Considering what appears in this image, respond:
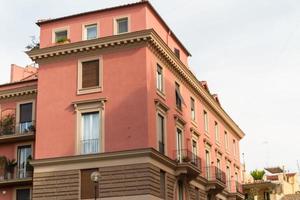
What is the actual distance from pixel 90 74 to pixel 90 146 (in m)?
4.51

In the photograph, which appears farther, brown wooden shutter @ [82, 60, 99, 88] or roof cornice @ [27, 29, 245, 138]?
brown wooden shutter @ [82, 60, 99, 88]

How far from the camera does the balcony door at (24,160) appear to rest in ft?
131

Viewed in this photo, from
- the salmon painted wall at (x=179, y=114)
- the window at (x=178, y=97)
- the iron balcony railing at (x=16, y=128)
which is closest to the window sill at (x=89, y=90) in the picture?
the salmon painted wall at (x=179, y=114)

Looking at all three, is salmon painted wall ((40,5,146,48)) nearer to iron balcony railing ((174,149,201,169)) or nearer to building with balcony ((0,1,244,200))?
building with balcony ((0,1,244,200))

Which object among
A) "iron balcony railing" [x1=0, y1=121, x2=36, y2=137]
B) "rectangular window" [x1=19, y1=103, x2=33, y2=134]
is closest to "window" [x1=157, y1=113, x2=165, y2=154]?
"iron balcony railing" [x1=0, y1=121, x2=36, y2=137]

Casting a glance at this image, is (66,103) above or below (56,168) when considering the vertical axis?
above

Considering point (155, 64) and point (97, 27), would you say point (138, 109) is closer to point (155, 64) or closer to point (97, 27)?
point (155, 64)

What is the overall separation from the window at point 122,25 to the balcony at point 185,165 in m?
8.59

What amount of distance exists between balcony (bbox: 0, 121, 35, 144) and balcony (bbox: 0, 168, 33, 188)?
6.90 feet

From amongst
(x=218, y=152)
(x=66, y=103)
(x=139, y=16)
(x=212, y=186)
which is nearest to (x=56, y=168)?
(x=66, y=103)

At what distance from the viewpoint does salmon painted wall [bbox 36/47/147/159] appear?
3534cm

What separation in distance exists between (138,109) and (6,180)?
34.9ft

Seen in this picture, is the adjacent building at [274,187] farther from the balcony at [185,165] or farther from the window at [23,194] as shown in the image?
the window at [23,194]

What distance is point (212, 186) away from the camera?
4547 centimetres
